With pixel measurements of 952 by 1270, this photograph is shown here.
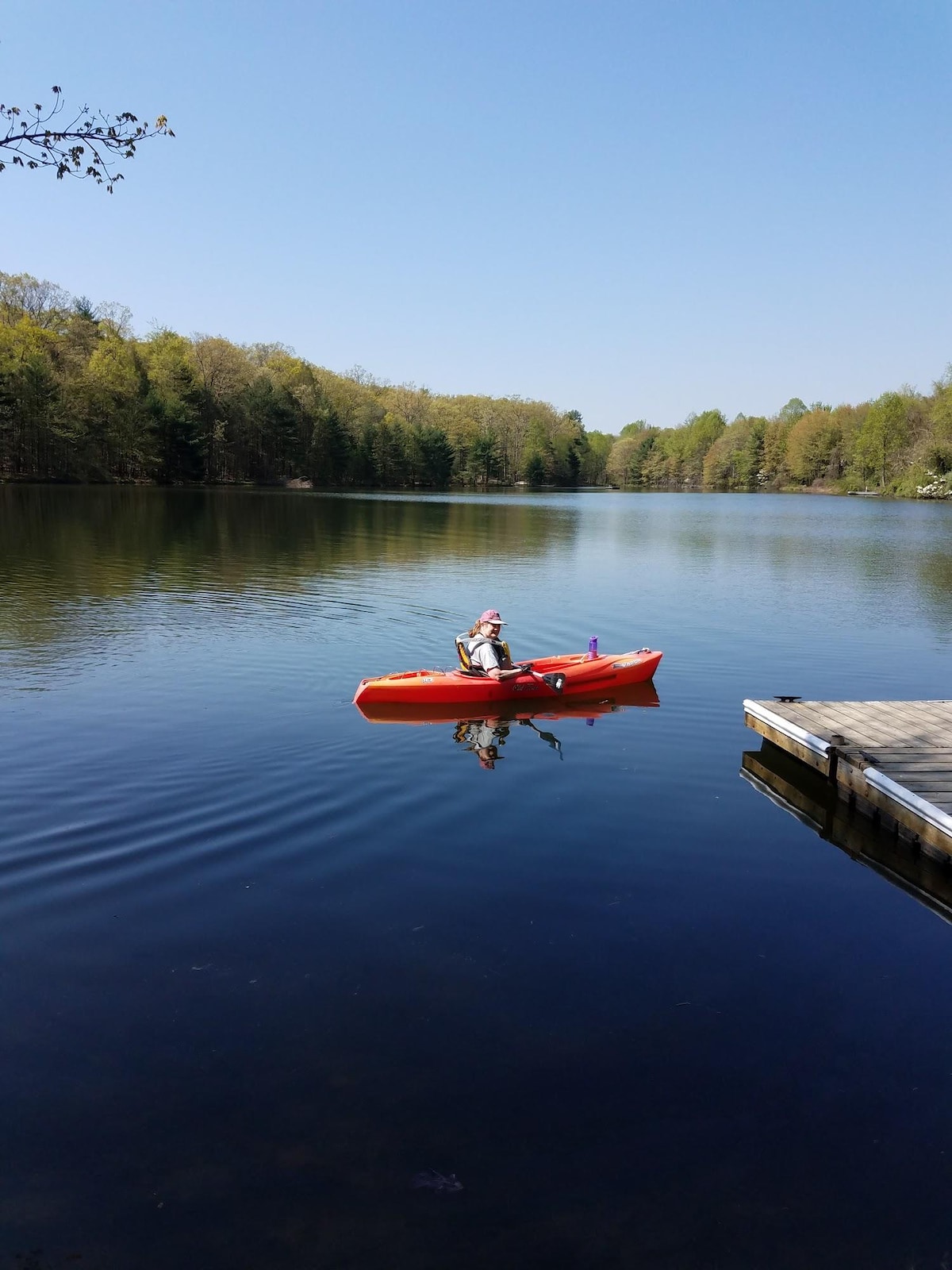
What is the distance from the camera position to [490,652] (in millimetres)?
13312

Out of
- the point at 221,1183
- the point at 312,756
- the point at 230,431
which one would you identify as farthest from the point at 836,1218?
the point at 230,431

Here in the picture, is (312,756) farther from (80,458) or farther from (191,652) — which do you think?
(80,458)

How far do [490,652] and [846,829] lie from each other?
5.81 metres

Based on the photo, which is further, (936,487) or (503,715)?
(936,487)

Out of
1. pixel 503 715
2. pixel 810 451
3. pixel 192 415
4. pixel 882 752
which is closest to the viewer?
pixel 882 752

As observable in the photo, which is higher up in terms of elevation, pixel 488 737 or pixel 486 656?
pixel 486 656

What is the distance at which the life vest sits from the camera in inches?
527

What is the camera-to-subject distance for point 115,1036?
17.2ft

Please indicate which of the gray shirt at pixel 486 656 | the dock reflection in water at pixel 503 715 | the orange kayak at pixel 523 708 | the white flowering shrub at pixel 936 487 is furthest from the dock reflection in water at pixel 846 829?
the white flowering shrub at pixel 936 487

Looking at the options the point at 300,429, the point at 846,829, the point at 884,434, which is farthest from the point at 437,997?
the point at 884,434

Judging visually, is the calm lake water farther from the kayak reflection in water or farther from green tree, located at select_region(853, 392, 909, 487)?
green tree, located at select_region(853, 392, 909, 487)

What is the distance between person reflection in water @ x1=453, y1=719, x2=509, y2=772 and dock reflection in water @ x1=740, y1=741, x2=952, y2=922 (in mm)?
3135

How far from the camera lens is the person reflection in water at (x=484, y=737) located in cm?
1104

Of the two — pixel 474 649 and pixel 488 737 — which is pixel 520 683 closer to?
pixel 474 649
